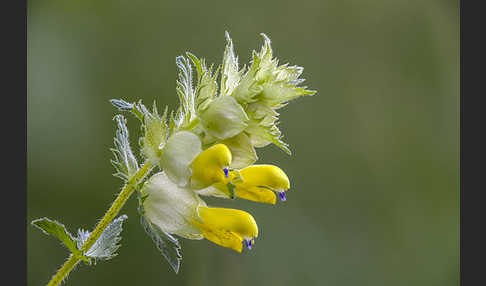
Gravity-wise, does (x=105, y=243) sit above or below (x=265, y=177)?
below

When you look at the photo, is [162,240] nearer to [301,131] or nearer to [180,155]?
[180,155]

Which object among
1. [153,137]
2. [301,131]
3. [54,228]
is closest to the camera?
[54,228]

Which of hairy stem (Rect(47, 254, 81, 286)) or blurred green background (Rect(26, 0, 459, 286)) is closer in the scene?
hairy stem (Rect(47, 254, 81, 286))

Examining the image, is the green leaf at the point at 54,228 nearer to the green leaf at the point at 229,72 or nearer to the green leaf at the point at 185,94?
the green leaf at the point at 185,94

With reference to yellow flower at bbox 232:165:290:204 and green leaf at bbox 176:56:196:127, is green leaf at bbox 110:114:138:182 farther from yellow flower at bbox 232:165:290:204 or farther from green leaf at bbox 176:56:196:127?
yellow flower at bbox 232:165:290:204

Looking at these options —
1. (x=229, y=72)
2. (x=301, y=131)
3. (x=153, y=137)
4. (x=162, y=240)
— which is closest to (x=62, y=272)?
(x=162, y=240)

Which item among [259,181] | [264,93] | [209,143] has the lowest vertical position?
[259,181]

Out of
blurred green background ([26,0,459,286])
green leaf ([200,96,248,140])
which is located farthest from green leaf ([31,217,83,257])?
blurred green background ([26,0,459,286])
